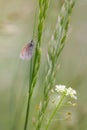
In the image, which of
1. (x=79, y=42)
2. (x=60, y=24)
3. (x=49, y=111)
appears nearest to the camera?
(x=60, y=24)

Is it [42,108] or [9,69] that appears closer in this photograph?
[42,108]

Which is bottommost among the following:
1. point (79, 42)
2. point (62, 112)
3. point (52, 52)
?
point (62, 112)

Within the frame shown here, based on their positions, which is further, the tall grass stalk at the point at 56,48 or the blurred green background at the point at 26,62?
the blurred green background at the point at 26,62

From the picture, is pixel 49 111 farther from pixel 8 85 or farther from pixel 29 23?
pixel 29 23

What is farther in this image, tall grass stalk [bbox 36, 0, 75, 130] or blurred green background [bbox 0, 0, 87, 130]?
blurred green background [bbox 0, 0, 87, 130]

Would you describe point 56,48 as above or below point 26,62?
above

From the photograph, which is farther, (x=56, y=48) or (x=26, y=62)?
(x=26, y=62)

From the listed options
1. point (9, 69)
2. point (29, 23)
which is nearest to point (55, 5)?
point (29, 23)

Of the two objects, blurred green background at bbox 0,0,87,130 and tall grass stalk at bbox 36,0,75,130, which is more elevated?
tall grass stalk at bbox 36,0,75,130
